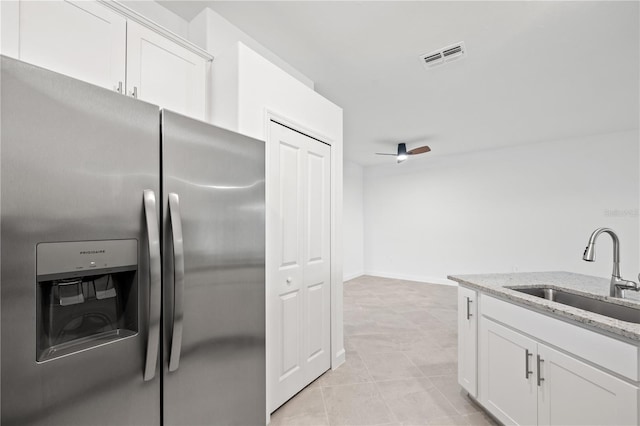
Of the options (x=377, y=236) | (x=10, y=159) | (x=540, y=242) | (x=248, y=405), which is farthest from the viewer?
(x=377, y=236)

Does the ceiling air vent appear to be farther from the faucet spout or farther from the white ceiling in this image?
the faucet spout

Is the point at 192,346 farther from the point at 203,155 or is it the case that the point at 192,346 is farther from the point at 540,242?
the point at 540,242

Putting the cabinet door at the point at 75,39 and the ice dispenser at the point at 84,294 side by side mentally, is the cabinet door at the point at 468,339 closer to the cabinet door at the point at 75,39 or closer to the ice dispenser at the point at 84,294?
the ice dispenser at the point at 84,294

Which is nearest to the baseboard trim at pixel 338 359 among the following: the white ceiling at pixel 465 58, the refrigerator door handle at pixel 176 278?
the refrigerator door handle at pixel 176 278

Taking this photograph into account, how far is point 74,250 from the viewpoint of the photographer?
0.84 meters

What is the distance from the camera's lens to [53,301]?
0.84 metres

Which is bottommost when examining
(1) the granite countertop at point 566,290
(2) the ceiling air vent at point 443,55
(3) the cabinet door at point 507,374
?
(3) the cabinet door at point 507,374

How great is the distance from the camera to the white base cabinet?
1153 mm

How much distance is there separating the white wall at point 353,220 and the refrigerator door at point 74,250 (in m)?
5.66

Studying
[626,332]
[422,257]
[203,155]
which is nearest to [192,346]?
[203,155]

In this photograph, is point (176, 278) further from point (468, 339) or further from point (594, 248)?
point (594, 248)

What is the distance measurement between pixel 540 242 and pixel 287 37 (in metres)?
5.69

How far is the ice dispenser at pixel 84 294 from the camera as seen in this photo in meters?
0.81

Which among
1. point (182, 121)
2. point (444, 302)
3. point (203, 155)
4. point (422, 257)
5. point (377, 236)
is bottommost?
point (444, 302)
